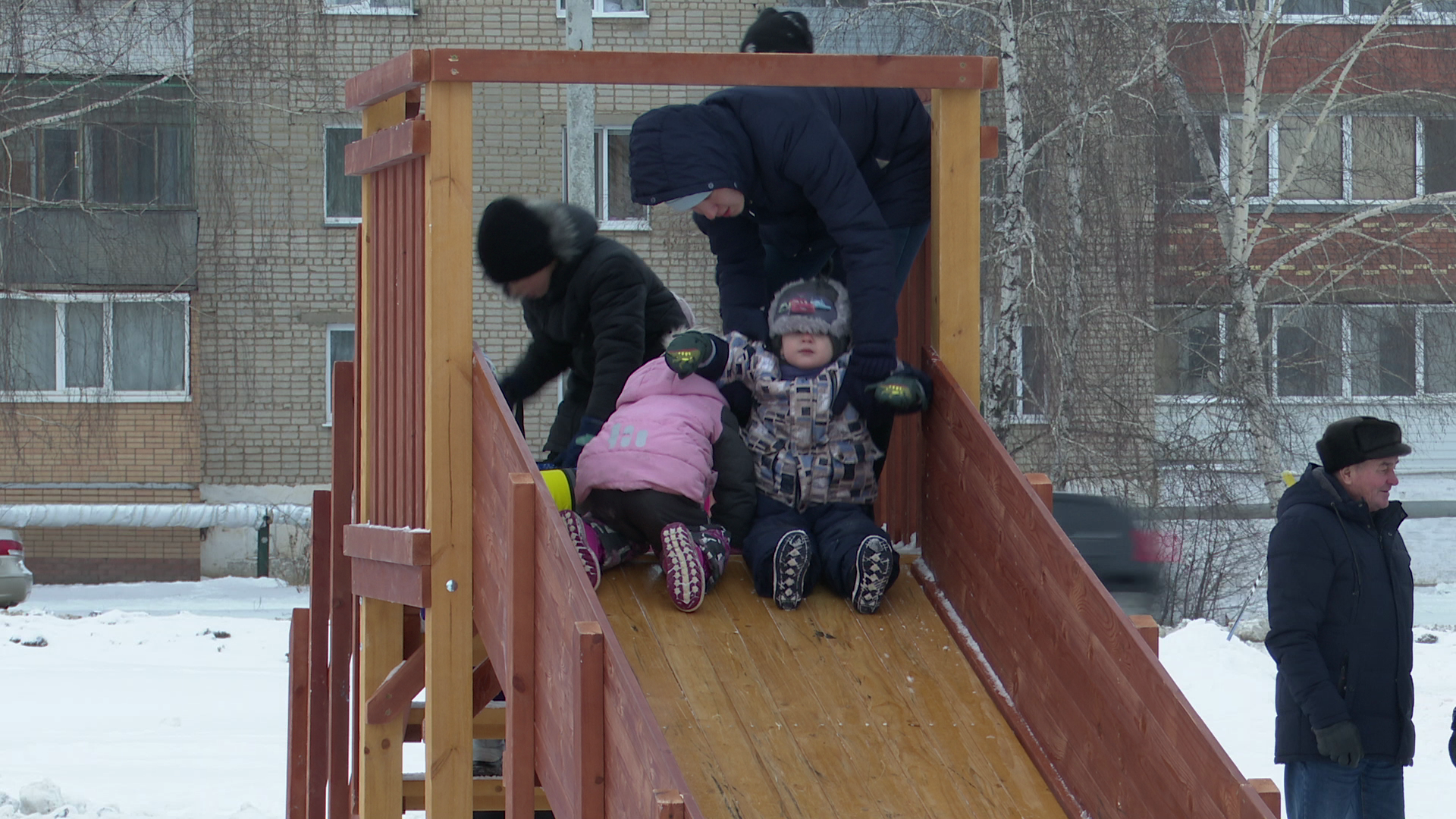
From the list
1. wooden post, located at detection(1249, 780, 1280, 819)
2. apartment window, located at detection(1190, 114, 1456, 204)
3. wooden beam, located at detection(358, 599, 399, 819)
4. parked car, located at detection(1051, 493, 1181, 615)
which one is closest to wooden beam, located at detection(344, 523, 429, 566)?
wooden beam, located at detection(358, 599, 399, 819)

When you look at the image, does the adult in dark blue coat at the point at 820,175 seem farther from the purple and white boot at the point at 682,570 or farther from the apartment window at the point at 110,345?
the apartment window at the point at 110,345

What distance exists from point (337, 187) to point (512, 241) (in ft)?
49.9

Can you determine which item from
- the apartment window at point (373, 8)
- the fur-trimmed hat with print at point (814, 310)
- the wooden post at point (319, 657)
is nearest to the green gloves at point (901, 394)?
the fur-trimmed hat with print at point (814, 310)

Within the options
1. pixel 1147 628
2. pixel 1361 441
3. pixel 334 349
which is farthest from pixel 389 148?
pixel 334 349

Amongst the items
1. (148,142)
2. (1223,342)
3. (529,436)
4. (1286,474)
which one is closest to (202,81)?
(148,142)

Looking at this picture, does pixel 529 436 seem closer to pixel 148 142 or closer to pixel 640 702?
pixel 148 142

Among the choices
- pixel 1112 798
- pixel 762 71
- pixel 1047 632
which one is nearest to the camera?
pixel 1112 798

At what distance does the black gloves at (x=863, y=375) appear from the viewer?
3943 mm

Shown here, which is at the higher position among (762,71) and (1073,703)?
(762,71)

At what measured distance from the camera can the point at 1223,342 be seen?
14.6 m

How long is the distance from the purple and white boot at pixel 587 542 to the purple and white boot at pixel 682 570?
6.8 inches

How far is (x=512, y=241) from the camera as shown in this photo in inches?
184

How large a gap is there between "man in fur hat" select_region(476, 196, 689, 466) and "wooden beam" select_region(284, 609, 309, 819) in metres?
1.24

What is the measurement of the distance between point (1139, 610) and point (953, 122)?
6.69m
